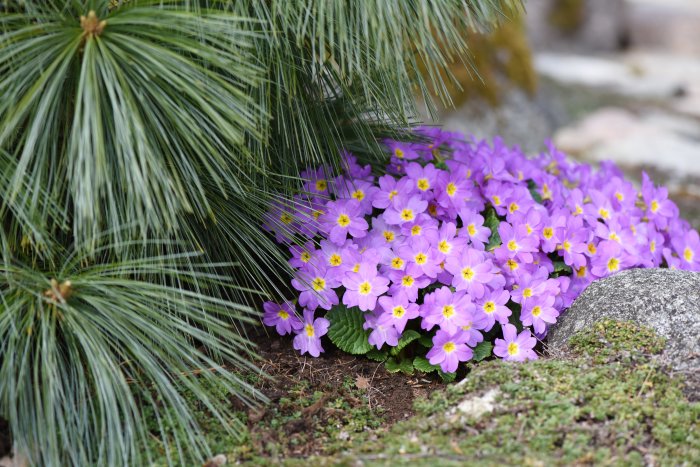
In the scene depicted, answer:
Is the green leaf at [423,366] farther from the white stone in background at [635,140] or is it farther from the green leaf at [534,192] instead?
the white stone in background at [635,140]

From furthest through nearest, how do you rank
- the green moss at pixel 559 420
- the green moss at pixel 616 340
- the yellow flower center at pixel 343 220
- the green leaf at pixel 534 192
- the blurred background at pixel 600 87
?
the blurred background at pixel 600 87
the green leaf at pixel 534 192
the yellow flower center at pixel 343 220
the green moss at pixel 616 340
the green moss at pixel 559 420

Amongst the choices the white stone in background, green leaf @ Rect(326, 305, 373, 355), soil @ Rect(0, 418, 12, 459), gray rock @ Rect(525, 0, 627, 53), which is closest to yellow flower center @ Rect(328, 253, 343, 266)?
green leaf @ Rect(326, 305, 373, 355)

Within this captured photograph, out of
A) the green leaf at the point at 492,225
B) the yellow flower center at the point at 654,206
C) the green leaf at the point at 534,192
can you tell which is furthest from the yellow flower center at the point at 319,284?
the yellow flower center at the point at 654,206

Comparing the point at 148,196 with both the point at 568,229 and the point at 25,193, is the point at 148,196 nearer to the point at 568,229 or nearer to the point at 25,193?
the point at 25,193

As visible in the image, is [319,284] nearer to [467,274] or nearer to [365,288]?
[365,288]

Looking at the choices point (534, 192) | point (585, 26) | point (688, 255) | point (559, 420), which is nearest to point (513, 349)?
point (559, 420)

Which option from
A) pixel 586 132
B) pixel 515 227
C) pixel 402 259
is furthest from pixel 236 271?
pixel 586 132

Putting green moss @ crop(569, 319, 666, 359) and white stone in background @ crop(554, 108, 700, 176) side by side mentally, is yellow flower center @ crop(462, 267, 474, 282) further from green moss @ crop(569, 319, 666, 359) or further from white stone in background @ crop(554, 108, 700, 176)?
white stone in background @ crop(554, 108, 700, 176)
